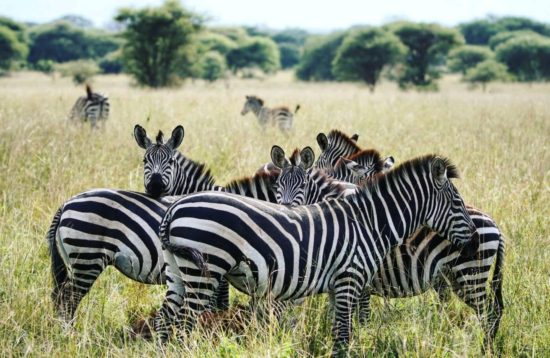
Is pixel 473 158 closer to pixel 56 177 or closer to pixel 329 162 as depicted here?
pixel 329 162

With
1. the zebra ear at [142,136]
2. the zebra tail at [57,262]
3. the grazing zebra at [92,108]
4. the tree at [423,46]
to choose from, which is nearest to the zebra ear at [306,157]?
the zebra ear at [142,136]

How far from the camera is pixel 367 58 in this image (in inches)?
1890

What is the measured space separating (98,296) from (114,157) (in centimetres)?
431

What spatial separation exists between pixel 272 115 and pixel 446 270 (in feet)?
33.3

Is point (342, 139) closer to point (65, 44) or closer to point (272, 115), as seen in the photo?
point (272, 115)

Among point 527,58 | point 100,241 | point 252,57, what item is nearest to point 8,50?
point 252,57

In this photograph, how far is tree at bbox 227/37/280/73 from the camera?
70875mm

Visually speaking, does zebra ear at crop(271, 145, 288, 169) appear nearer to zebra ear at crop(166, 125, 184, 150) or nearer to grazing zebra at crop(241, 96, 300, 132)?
zebra ear at crop(166, 125, 184, 150)

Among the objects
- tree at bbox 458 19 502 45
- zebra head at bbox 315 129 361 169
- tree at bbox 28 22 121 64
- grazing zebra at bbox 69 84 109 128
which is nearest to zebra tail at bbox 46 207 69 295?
zebra head at bbox 315 129 361 169

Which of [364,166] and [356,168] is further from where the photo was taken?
[364,166]

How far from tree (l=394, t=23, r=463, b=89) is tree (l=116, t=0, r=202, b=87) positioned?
18131 mm

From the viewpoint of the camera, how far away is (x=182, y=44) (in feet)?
124

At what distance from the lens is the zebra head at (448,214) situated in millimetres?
4180

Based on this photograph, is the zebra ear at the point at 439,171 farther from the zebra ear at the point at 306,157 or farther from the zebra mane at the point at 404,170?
the zebra ear at the point at 306,157
